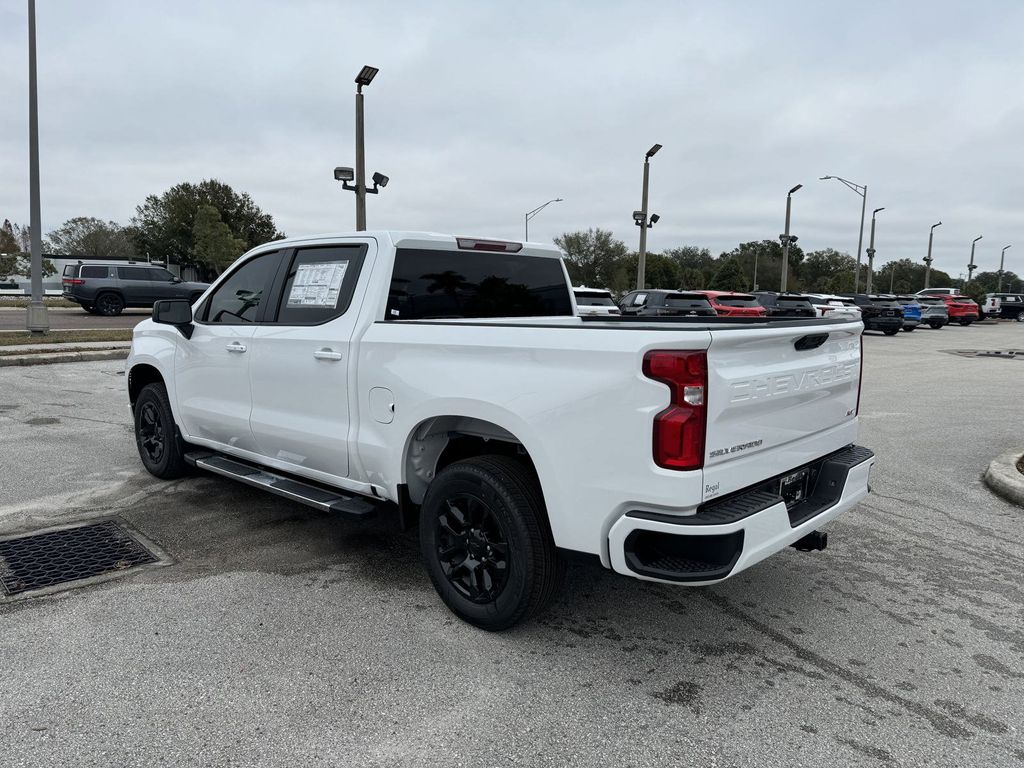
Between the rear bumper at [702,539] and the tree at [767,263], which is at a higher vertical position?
the tree at [767,263]

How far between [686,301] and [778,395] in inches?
696

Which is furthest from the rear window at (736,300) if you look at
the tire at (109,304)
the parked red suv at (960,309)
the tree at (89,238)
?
the tree at (89,238)

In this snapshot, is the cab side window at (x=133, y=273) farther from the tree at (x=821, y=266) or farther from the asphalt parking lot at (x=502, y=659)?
the tree at (x=821, y=266)

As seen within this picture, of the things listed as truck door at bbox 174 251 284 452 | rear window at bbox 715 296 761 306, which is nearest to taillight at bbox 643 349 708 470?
truck door at bbox 174 251 284 452

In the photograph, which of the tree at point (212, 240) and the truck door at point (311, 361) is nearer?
the truck door at point (311, 361)

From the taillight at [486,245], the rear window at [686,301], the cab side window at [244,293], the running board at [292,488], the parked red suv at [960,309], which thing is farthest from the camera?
the parked red suv at [960,309]

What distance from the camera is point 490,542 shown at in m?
3.36

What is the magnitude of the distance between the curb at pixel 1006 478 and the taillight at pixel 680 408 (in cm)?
414

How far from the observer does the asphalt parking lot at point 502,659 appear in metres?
2.61

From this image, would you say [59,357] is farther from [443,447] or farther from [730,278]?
[730,278]

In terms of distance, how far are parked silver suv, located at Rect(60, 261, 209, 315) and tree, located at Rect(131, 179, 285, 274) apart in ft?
129

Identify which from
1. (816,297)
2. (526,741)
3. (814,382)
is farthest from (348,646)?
(816,297)

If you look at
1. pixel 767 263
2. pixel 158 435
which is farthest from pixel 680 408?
pixel 767 263

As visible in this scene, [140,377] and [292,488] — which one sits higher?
[140,377]
